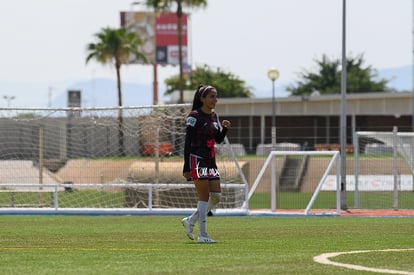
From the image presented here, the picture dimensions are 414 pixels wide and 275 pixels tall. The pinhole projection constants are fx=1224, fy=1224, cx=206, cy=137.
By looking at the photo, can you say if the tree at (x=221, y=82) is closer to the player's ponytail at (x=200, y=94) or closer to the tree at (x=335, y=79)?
the tree at (x=335, y=79)

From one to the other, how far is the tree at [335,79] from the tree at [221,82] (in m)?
4.77

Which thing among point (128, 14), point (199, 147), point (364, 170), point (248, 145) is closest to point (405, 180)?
point (364, 170)

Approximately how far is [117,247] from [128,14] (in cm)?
9903

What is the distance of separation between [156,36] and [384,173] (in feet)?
262

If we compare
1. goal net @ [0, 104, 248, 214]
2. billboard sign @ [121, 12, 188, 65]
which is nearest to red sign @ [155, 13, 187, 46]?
billboard sign @ [121, 12, 188, 65]

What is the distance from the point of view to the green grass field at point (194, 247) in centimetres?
1154

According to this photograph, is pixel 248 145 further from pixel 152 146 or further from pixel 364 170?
pixel 152 146

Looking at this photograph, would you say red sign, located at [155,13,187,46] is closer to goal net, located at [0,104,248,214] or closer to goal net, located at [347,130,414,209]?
goal net, located at [347,130,414,209]

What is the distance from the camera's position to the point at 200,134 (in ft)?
51.6

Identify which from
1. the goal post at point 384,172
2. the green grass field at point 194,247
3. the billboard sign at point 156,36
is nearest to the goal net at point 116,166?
the goal post at point 384,172

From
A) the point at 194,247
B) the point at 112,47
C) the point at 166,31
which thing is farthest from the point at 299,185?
the point at 166,31

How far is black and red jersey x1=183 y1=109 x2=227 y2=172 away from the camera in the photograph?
15742 mm

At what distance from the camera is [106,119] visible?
31.4 metres

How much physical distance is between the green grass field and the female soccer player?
651 mm
